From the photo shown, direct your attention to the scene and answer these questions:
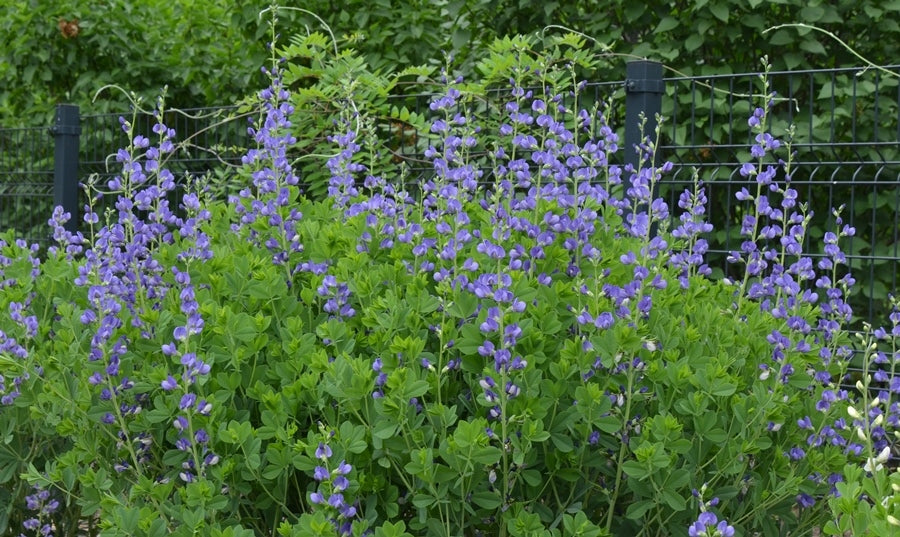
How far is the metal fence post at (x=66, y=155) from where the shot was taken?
24.0 ft

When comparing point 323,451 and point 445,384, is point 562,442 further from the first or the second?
point 323,451

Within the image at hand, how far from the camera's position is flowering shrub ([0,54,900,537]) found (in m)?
2.39

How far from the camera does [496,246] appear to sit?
2.56 meters

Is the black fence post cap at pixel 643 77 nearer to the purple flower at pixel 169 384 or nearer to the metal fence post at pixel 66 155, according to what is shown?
the purple flower at pixel 169 384

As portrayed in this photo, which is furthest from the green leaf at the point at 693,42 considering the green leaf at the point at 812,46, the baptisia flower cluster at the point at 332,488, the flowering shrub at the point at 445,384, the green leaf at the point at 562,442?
the baptisia flower cluster at the point at 332,488

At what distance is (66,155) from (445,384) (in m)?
5.37

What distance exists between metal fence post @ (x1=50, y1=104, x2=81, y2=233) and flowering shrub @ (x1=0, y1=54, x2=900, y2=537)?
428 centimetres

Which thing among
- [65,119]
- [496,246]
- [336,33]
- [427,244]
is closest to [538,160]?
[427,244]

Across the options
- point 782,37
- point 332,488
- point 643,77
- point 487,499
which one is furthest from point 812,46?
point 332,488

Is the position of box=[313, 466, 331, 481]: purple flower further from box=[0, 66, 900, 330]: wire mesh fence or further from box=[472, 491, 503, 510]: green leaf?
box=[0, 66, 900, 330]: wire mesh fence

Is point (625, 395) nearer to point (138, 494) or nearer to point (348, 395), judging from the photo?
point (348, 395)

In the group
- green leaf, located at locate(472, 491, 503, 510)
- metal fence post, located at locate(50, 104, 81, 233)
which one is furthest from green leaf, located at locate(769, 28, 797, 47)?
metal fence post, located at locate(50, 104, 81, 233)

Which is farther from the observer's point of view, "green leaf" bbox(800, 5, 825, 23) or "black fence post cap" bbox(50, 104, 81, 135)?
"black fence post cap" bbox(50, 104, 81, 135)

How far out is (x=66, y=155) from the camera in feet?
24.0
